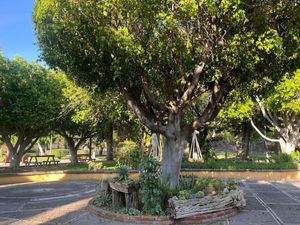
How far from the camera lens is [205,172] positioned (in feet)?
61.5

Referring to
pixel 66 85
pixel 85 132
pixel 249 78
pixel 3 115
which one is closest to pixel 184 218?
pixel 249 78

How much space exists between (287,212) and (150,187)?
386 cm

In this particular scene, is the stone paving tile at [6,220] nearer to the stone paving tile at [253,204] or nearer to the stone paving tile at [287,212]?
the stone paving tile at [253,204]

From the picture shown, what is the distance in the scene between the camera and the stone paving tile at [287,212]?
8578 mm

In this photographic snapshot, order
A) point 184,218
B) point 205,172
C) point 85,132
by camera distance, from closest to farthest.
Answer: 1. point 184,218
2. point 205,172
3. point 85,132

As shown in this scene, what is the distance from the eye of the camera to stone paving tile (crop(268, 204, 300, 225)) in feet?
28.1

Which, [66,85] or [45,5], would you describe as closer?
[45,5]

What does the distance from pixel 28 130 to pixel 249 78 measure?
18.1 metres

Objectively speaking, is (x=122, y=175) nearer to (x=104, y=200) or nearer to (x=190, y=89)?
(x=104, y=200)

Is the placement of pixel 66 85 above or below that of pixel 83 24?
above

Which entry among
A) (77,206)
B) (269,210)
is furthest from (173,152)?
(77,206)

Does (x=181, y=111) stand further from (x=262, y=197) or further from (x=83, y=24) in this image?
(x=262, y=197)

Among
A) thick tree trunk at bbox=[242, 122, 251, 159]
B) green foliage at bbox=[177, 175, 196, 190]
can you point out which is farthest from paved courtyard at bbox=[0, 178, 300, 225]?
thick tree trunk at bbox=[242, 122, 251, 159]

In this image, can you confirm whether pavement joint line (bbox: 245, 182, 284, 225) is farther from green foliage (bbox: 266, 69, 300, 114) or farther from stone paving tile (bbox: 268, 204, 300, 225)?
green foliage (bbox: 266, 69, 300, 114)
